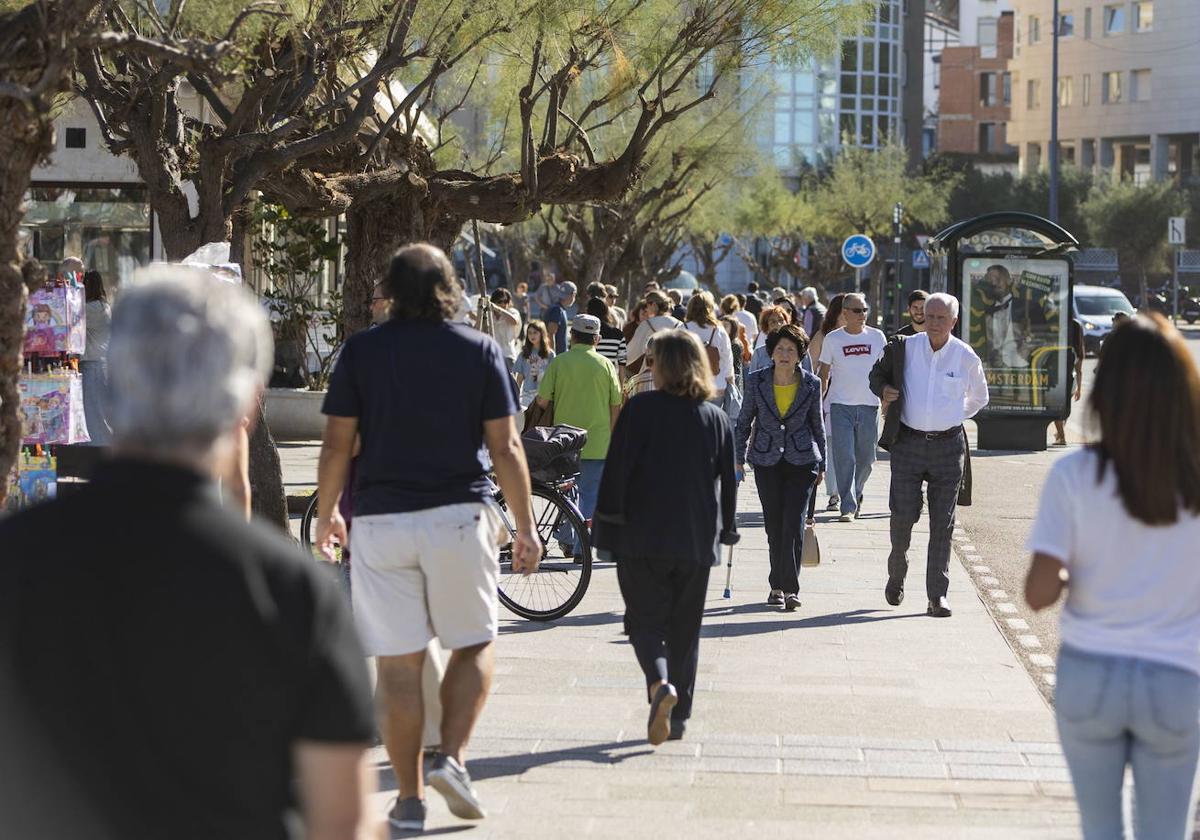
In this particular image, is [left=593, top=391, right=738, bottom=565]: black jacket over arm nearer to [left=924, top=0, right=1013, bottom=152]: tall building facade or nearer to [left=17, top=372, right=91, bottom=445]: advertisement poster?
[left=17, top=372, right=91, bottom=445]: advertisement poster

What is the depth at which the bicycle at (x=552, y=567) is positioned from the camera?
32.1ft

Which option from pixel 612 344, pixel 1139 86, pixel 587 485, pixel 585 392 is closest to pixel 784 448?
pixel 585 392

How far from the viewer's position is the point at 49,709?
2354mm

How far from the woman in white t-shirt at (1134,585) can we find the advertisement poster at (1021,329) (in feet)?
57.5

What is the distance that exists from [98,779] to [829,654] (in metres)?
6.79

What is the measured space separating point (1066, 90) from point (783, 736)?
97858mm

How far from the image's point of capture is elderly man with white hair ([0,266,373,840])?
2332mm

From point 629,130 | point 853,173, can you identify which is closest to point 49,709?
point 629,130

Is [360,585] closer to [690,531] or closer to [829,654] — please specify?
[690,531]

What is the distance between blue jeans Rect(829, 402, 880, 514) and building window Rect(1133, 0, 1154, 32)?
8622cm

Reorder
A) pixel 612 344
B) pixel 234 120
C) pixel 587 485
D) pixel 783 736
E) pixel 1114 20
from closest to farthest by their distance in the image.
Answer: pixel 783 736 < pixel 234 120 < pixel 587 485 < pixel 612 344 < pixel 1114 20

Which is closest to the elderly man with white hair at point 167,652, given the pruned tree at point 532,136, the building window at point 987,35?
the pruned tree at point 532,136

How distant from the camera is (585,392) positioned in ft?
37.3

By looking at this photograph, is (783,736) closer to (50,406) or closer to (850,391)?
(50,406)
